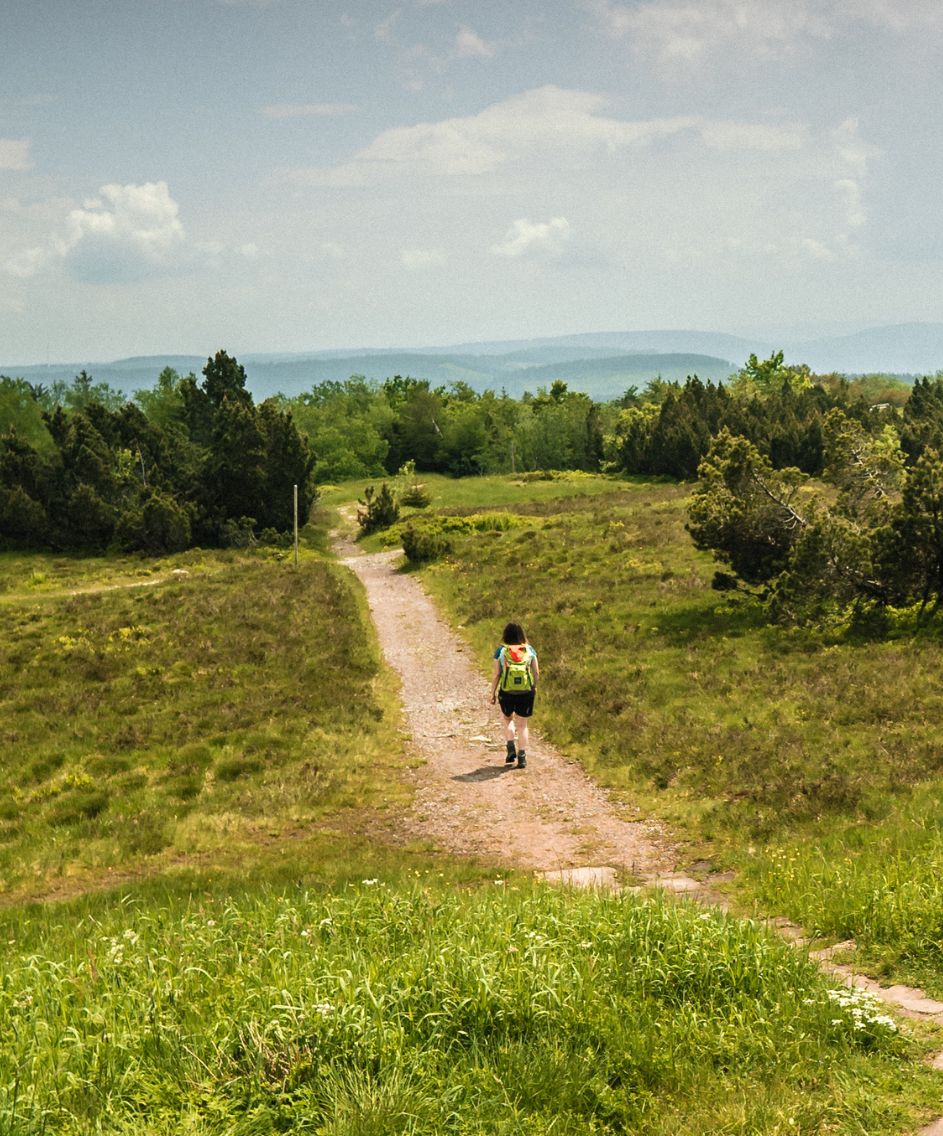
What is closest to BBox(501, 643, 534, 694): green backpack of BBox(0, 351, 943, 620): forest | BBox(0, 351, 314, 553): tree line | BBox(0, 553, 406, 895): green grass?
BBox(0, 553, 406, 895): green grass

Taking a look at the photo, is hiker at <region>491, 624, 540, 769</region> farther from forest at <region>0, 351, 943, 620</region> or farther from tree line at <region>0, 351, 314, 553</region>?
tree line at <region>0, 351, 314, 553</region>

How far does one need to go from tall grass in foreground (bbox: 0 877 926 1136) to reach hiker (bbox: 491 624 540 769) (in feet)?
29.0

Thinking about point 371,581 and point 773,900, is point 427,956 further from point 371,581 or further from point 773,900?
point 371,581

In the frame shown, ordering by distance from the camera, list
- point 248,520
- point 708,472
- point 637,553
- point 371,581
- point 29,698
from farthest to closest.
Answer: point 248,520, point 371,581, point 637,553, point 708,472, point 29,698

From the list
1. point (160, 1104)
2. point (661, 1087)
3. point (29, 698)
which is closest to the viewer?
point (160, 1104)

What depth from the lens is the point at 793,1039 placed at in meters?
5.70

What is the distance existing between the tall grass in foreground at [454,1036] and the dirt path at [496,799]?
4.75 meters

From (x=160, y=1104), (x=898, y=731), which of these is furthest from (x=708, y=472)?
(x=160, y=1104)

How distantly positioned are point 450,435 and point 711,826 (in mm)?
100333

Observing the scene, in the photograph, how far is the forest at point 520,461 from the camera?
25.1 metres

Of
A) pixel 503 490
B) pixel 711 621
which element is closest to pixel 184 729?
pixel 711 621

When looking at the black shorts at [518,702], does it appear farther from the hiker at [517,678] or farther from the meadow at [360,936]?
the meadow at [360,936]

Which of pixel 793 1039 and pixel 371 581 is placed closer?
pixel 793 1039

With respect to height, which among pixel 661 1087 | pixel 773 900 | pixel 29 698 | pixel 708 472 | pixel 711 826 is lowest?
pixel 29 698
